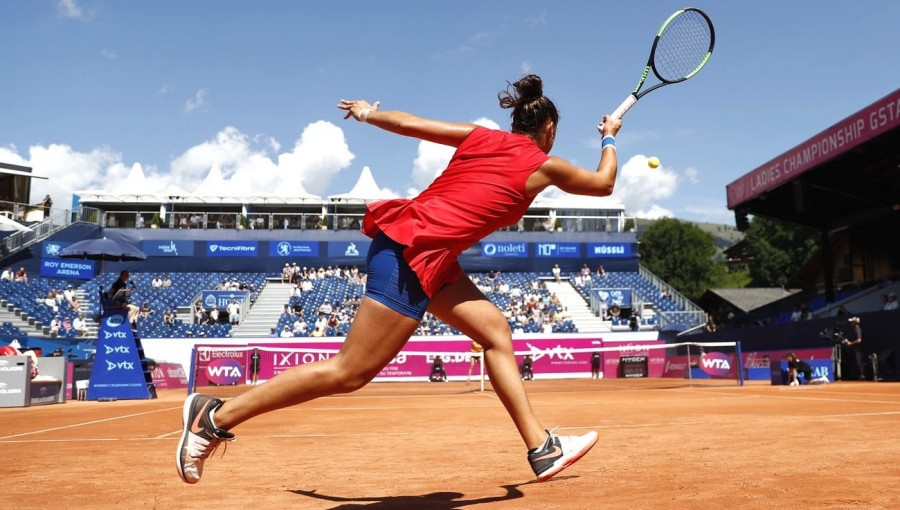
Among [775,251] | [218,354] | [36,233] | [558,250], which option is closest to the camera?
[218,354]

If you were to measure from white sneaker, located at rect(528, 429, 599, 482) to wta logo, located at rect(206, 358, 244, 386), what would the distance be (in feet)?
62.2

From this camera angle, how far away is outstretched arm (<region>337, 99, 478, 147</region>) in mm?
3420

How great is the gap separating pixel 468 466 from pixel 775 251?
6559cm

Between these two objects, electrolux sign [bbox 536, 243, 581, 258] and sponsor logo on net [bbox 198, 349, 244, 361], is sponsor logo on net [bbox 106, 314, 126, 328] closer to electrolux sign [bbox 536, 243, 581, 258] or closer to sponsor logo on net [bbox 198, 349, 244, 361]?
sponsor logo on net [bbox 198, 349, 244, 361]

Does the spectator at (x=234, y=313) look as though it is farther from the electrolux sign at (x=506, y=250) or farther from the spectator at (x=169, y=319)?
the electrolux sign at (x=506, y=250)

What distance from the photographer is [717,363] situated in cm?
2216

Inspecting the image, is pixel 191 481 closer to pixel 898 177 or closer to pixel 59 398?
pixel 59 398

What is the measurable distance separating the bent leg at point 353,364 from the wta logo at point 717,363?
2083 centimetres

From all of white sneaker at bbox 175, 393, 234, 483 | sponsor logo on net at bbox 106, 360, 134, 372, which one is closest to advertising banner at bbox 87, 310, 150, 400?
sponsor logo on net at bbox 106, 360, 134, 372

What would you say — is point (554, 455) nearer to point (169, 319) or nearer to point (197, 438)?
point (197, 438)

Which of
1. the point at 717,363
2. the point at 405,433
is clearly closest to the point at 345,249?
the point at 717,363

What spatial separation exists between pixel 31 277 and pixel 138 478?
3508 centimetres

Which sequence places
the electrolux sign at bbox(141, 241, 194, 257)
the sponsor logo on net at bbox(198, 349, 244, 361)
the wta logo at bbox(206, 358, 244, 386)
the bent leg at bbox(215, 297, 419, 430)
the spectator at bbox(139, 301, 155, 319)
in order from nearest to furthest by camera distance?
the bent leg at bbox(215, 297, 419, 430) < the wta logo at bbox(206, 358, 244, 386) < the sponsor logo on net at bbox(198, 349, 244, 361) < the spectator at bbox(139, 301, 155, 319) < the electrolux sign at bbox(141, 241, 194, 257)

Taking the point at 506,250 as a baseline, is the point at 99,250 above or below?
below
